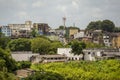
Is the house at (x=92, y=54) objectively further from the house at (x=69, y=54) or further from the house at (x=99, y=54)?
the house at (x=69, y=54)

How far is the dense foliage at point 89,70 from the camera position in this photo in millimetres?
36906

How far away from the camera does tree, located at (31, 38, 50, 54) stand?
198 ft

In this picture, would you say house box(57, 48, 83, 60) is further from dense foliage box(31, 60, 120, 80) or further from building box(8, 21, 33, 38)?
building box(8, 21, 33, 38)

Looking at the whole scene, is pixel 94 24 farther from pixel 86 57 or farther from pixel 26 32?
pixel 86 57

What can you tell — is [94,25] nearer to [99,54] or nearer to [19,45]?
[19,45]

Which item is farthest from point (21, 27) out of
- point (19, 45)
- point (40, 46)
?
point (40, 46)

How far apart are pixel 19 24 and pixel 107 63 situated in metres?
52.5

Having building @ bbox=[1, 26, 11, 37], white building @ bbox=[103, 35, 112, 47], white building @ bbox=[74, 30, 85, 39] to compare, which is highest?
building @ bbox=[1, 26, 11, 37]

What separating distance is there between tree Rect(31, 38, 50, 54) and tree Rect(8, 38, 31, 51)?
148 cm

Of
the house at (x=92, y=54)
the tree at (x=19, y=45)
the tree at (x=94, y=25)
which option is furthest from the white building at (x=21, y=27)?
the house at (x=92, y=54)

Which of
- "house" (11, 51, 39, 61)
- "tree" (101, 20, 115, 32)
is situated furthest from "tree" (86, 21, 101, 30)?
"house" (11, 51, 39, 61)

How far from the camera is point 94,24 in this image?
90562 millimetres

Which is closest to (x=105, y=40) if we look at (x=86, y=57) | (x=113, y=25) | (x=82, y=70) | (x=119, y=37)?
(x=119, y=37)

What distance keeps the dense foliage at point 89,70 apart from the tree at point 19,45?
17515 millimetres
